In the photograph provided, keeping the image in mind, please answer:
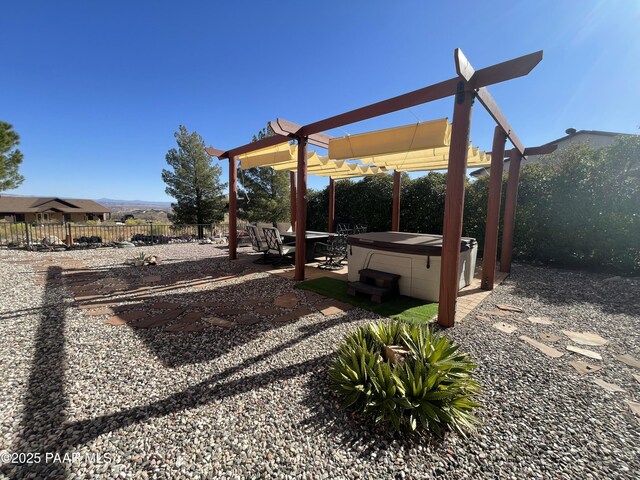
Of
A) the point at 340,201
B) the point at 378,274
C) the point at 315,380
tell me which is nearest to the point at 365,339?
the point at 315,380

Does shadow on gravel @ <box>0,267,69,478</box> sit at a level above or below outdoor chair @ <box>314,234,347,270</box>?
below

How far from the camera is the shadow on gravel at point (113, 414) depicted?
171 cm

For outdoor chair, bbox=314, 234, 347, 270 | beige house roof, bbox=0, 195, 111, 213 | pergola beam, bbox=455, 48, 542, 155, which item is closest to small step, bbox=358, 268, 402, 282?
outdoor chair, bbox=314, 234, 347, 270

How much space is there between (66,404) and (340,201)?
1157 centimetres

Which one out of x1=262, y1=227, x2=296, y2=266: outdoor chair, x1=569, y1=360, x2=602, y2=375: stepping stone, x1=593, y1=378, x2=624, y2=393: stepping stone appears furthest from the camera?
x1=262, y1=227, x2=296, y2=266: outdoor chair

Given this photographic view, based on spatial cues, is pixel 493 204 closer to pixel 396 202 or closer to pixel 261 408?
pixel 396 202

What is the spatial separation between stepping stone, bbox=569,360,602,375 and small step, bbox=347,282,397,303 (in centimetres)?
240

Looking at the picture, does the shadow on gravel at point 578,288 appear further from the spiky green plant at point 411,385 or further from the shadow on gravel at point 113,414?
the shadow on gravel at point 113,414

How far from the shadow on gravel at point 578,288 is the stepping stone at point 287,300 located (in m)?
4.45

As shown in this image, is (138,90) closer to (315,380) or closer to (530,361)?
(315,380)

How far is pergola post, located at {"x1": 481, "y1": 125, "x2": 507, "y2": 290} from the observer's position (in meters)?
5.09

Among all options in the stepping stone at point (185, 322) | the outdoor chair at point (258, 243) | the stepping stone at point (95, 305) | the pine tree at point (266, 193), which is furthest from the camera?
the pine tree at point (266, 193)

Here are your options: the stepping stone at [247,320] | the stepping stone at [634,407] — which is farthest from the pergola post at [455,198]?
the stepping stone at [247,320]

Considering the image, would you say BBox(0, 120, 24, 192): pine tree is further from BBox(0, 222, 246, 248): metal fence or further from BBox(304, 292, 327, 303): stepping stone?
BBox(304, 292, 327, 303): stepping stone
